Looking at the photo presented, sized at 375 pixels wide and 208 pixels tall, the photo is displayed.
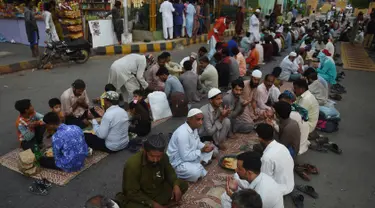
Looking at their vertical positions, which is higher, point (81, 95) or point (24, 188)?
point (81, 95)

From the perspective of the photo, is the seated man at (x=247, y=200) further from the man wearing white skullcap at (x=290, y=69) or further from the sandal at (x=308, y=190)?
the man wearing white skullcap at (x=290, y=69)

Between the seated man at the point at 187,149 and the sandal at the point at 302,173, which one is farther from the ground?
the seated man at the point at 187,149

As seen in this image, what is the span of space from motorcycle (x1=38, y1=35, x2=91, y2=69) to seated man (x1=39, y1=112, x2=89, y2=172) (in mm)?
5912

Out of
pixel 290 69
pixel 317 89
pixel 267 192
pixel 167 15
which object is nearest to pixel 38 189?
pixel 267 192

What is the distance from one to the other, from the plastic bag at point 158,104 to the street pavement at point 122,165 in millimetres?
237

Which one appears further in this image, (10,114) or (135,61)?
(135,61)

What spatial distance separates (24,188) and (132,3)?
12.0 metres

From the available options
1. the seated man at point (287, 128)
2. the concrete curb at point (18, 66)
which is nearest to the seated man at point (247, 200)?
the seated man at point (287, 128)

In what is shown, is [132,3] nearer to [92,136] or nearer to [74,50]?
[74,50]

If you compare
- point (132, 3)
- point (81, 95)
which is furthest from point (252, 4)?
point (81, 95)

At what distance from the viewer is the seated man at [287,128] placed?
393 centimetres

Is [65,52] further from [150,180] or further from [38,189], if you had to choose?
[150,180]

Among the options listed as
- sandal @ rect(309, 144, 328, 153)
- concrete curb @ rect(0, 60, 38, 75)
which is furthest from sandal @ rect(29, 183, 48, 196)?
concrete curb @ rect(0, 60, 38, 75)

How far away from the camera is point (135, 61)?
6.58 meters
